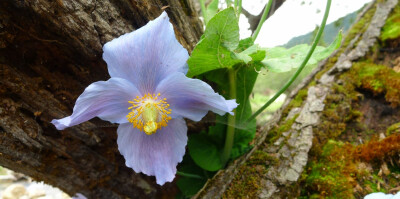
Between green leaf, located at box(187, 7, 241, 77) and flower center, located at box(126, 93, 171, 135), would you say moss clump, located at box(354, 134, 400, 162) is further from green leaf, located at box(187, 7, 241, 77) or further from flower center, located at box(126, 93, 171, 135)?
flower center, located at box(126, 93, 171, 135)

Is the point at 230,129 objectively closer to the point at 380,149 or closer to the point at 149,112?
the point at 149,112

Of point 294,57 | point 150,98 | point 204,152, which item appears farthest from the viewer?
point 204,152

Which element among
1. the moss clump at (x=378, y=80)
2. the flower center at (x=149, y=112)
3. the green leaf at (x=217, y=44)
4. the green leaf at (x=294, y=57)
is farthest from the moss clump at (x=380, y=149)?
the flower center at (x=149, y=112)

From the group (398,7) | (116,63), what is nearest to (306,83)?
(398,7)

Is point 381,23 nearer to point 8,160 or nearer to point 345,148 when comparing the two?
point 345,148

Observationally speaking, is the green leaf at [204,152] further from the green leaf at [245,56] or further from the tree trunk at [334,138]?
the green leaf at [245,56]

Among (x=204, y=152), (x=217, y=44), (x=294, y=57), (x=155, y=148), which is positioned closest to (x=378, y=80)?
(x=294, y=57)

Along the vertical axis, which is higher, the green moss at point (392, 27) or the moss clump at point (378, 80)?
the green moss at point (392, 27)
